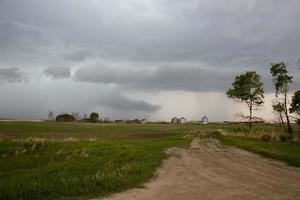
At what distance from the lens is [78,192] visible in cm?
1383

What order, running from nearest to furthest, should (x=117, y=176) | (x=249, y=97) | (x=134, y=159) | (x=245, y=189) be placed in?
(x=245, y=189) → (x=117, y=176) → (x=134, y=159) → (x=249, y=97)

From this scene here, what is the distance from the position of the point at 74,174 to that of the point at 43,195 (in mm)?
4284

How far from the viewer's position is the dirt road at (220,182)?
43.8ft

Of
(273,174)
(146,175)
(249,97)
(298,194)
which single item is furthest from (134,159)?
(249,97)

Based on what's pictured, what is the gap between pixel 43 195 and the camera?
1349 cm

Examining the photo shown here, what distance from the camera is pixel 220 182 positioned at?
16.1 m

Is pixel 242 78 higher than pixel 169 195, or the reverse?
pixel 242 78

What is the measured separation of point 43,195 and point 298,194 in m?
10.3

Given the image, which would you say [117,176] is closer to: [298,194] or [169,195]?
[169,195]

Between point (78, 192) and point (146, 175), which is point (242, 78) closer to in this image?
point (146, 175)

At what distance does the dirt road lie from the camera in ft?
43.8

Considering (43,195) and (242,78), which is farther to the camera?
(242,78)

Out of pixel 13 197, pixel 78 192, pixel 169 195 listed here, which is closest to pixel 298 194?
pixel 169 195

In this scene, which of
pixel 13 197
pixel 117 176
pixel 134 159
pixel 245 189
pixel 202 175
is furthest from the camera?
pixel 134 159
